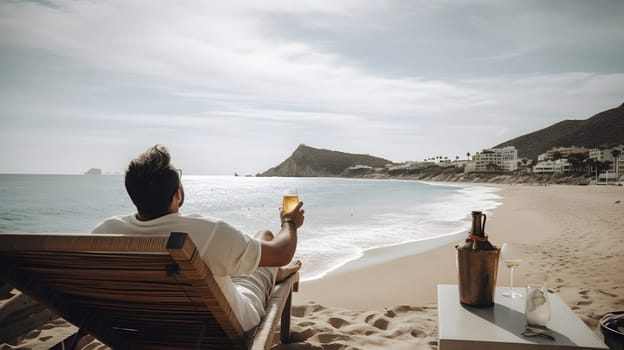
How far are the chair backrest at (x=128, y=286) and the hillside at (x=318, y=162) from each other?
142 metres

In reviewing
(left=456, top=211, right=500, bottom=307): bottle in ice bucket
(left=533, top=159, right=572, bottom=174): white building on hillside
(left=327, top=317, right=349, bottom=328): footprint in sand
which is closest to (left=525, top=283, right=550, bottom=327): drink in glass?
(left=456, top=211, right=500, bottom=307): bottle in ice bucket

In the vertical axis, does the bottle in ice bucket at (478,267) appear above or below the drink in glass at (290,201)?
below

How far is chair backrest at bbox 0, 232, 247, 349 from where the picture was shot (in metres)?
1.09

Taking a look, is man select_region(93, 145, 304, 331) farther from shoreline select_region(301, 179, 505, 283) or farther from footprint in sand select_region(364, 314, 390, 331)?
shoreline select_region(301, 179, 505, 283)

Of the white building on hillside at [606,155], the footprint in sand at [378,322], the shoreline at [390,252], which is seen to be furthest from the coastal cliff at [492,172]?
the footprint in sand at [378,322]

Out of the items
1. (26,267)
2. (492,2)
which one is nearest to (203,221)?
(26,267)

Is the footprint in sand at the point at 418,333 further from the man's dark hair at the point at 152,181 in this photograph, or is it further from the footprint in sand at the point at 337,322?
the man's dark hair at the point at 152,181

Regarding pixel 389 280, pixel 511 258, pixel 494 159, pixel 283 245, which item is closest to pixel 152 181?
pixel 283 245

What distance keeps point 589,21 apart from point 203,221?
14.6 meters

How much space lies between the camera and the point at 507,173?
80.5m

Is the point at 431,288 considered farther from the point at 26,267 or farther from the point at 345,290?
the point at 26,267

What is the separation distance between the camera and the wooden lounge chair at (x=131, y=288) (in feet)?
3.60

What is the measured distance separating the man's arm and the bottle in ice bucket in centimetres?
A: 95

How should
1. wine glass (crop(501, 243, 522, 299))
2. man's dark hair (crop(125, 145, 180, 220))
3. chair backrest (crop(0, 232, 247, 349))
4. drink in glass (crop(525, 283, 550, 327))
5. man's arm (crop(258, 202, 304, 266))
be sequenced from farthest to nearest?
wine glass (crop(501, 243, 522, 299)) < drink in glass (crop(525, 283, 550, 327)) < man's arm (crop(258, 202, 304, 266)) < man's dark hair (crop(125, 145, 180, 220)) < chair backrest (crop(0, 232, 247, 349))
